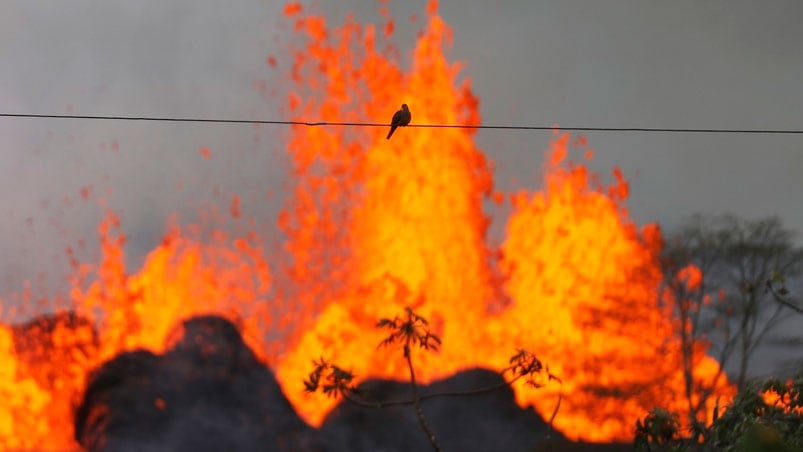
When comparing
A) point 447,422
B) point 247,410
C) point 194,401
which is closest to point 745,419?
point 447,422

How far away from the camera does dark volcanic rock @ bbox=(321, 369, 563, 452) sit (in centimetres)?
3120

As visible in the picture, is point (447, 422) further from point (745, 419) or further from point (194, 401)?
point (745, 419)

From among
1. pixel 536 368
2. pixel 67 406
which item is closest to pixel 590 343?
pixel 536 368

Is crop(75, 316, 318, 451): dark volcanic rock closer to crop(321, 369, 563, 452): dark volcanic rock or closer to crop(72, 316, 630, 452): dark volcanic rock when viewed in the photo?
crop(72, 316, 630, 452): dark volcanic rock

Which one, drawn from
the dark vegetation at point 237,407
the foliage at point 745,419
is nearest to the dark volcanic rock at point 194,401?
the dark vegetation at point 237,407

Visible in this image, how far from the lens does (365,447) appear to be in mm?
31062

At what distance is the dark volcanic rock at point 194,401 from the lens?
30141mm

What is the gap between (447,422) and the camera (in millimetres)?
31750

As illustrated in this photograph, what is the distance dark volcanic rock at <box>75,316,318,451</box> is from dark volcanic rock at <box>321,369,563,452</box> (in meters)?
1.59

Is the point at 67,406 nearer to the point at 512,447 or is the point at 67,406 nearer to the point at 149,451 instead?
the point at 149,451

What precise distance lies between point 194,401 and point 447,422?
9.39 metres

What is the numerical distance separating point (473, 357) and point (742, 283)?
11180 millimetres

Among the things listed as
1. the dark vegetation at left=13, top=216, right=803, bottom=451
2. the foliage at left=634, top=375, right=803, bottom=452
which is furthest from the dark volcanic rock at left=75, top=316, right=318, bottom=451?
the foliage at left=634, top=375, right=803, bottom=452

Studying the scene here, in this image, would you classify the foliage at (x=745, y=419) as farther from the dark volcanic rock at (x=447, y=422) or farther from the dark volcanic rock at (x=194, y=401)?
the dark volcanic rock at (x=194, y=401)
